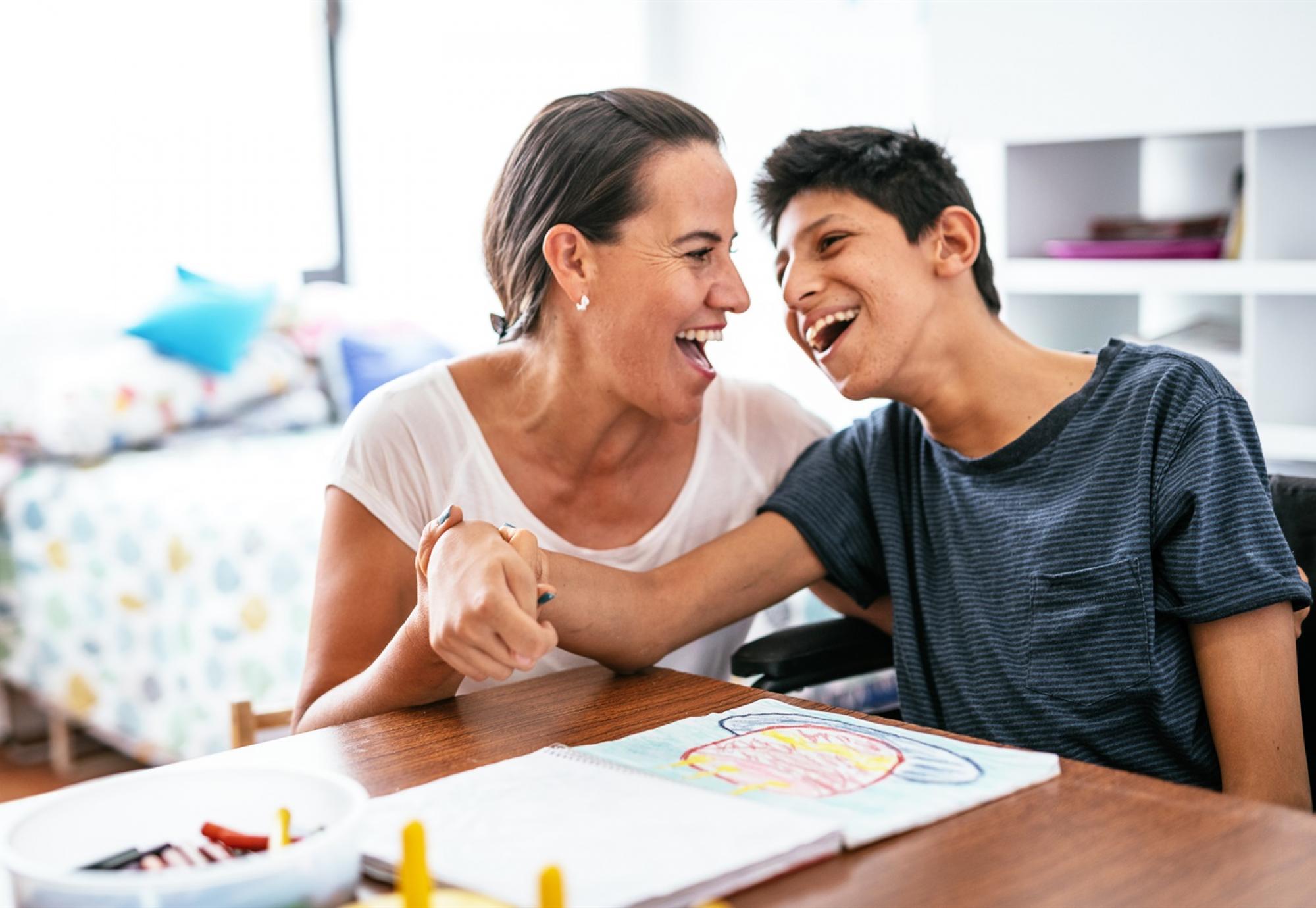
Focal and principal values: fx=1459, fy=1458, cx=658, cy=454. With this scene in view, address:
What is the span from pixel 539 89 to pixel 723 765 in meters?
3.90

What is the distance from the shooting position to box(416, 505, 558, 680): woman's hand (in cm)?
114

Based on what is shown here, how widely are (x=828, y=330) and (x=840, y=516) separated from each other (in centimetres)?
21

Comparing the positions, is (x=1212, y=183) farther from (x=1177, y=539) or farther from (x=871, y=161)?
(x=1177, y=539)

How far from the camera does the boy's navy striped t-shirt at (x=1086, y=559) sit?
135 cm

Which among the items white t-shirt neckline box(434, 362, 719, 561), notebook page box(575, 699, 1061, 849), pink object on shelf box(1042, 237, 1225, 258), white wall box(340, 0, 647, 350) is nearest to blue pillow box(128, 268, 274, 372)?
white wall box(340, 0, 647, 350)

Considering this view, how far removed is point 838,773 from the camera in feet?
3.37

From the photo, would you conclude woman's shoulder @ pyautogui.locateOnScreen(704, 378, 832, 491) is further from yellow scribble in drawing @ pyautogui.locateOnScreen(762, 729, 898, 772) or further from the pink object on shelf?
the pink object on shelf

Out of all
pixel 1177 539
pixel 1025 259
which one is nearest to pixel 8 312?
pixel 1025 259

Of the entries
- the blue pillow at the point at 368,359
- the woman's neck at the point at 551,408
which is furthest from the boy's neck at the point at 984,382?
the blue pillow at the point at 368,359

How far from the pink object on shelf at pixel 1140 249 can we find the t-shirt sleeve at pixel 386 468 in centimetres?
168

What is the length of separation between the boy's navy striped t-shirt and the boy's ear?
19 cm

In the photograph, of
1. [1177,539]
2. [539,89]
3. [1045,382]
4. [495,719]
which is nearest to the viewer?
[495,719]

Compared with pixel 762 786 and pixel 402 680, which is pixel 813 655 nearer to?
pixel 402 680

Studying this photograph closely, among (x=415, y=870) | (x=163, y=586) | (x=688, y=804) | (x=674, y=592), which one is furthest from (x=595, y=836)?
(x=163, y=586)
